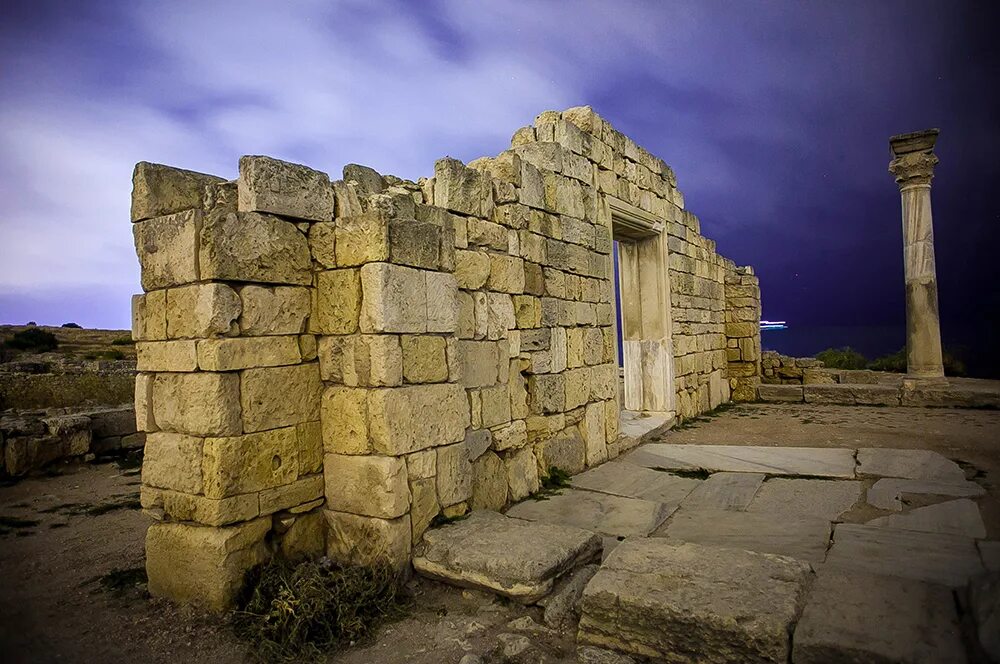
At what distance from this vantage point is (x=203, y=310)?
10.4 feet

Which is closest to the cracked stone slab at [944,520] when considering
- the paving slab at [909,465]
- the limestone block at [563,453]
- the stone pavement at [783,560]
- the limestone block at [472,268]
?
the stone pavement at [783,560]

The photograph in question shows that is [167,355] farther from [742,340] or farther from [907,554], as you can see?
[742,340]

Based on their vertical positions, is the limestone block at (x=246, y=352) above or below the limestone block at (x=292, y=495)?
above

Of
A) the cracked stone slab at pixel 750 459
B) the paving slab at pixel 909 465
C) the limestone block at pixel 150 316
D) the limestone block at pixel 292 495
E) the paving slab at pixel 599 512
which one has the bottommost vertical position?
the paving slab at pixel 599 512

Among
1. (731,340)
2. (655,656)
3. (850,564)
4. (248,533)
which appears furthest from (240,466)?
(731,340)

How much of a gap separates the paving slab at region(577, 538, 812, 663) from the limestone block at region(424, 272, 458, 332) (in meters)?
1.82

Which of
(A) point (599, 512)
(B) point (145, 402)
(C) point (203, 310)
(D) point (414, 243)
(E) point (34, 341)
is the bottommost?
(A) point (599, 512)

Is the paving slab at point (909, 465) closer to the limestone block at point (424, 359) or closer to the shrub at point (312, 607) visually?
the limestone block at point (424, 359)

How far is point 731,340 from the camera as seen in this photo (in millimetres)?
11656

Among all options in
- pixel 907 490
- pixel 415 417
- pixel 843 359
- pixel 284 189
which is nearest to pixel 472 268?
pixel 415 417

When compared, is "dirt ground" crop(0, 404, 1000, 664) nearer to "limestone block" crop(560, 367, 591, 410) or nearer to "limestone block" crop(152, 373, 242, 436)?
"limestone block" crop(152, 373, 242, 436)

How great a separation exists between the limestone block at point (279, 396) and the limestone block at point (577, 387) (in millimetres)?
2769

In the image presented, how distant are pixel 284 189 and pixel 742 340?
10355 mm

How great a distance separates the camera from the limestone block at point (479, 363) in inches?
175
